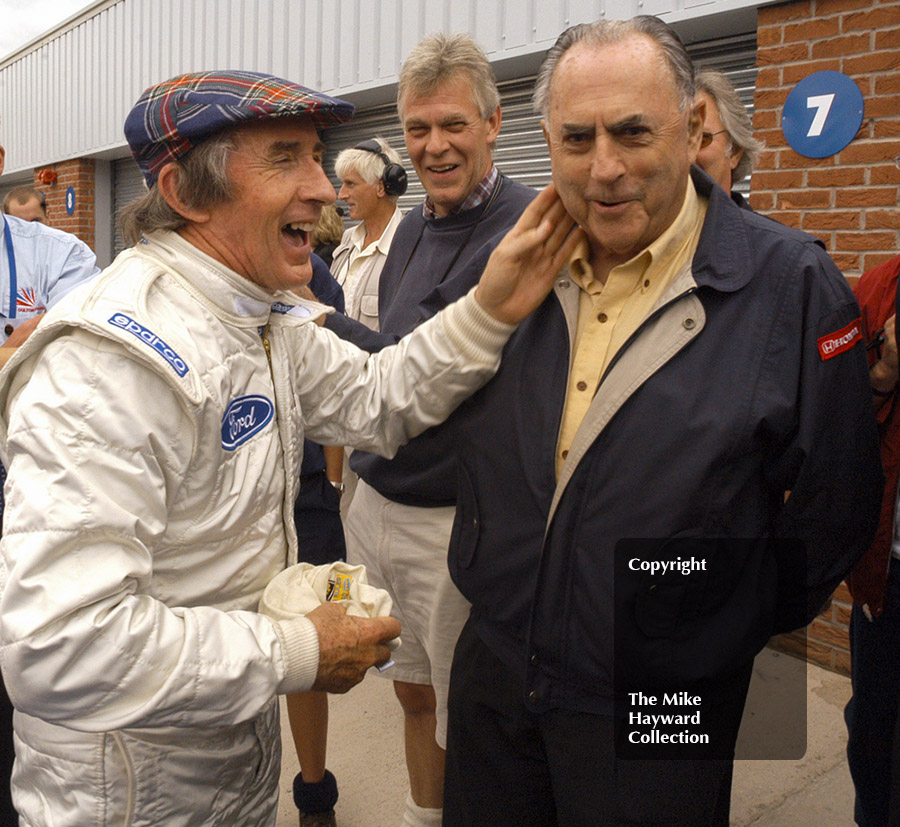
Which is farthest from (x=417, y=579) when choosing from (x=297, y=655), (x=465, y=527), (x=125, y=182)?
(x=125, y=182)

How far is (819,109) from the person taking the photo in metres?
3.54

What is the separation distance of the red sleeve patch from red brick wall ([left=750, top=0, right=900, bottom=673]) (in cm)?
214

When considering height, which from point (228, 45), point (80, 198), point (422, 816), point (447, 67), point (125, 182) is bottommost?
point (422, 816)

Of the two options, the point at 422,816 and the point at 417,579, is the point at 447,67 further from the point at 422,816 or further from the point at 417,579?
the point at 422,816

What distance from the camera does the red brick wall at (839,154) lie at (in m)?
3.38

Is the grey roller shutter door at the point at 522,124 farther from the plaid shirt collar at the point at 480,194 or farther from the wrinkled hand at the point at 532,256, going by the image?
the wrinkled hand at the point at 532,256

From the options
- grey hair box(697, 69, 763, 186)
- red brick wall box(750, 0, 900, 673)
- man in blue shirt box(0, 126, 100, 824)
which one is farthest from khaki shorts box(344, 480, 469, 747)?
red brick wall box(750, 0, 900, 673)

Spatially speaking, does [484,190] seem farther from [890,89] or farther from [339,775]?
[339,775]

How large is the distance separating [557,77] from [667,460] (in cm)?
77

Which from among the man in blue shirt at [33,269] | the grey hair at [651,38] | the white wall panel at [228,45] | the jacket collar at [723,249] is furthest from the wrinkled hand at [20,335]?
the white wall panel at [228,45]

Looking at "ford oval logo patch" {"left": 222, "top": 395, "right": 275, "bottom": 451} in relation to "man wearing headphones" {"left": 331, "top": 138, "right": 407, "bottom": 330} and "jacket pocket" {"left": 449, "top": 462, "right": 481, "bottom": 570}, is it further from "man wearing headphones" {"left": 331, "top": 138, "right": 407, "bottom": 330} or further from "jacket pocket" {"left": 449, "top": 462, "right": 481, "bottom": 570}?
"man wearing headphones" {"left": 331, "top": 138, "right": 407, "bottom": 330}

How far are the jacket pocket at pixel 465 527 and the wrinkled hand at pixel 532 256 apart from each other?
378mm

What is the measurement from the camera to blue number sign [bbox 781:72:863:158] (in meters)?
3.46

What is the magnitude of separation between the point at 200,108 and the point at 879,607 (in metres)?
1.88
